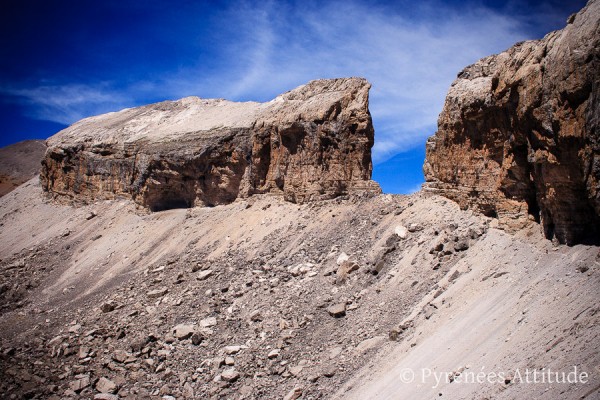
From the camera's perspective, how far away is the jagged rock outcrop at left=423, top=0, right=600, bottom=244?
8.39 metres

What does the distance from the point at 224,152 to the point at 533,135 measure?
20.6 metres

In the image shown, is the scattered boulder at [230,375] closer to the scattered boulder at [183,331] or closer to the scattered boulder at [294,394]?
the scattered boulder at [294,394]

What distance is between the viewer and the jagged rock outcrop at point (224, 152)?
2420 centimetres

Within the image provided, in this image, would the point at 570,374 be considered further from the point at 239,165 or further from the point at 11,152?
the point at 11,152

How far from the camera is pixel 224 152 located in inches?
1112

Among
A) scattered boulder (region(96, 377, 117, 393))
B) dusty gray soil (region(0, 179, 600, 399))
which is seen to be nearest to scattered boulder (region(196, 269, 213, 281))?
dusty gray soil (region(0, 179, 600, 399))

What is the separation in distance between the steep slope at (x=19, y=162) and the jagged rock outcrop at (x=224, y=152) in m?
37.5

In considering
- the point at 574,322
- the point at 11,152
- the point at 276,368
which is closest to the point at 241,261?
the point at 276,368

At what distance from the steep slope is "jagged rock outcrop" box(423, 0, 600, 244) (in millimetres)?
68964

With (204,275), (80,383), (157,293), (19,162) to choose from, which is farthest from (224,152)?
(19,162)

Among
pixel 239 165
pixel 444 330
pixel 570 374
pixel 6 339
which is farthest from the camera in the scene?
pixel 239 165

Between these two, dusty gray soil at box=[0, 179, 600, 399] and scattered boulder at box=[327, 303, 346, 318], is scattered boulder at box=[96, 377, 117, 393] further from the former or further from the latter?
scattered boulder at box=[327, 303, 346, 318]

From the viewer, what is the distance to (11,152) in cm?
8388

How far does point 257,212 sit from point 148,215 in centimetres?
1000
